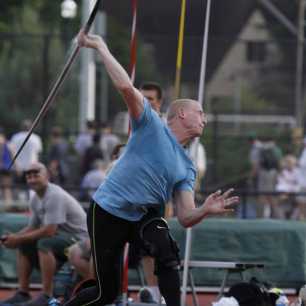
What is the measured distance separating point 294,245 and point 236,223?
636 millimetres

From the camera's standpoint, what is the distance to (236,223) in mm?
12117

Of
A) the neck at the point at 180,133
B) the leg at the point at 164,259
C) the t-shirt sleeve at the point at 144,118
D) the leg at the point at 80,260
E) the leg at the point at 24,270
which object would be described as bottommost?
the leg at the point at 24,270

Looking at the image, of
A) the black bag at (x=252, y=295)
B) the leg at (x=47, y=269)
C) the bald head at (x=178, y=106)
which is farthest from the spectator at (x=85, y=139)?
the bald head at (x=178, y=106)

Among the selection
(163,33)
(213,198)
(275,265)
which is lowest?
(275,265)

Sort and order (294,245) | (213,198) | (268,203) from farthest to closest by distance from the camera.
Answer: (268,203) → (294,245) → (213,198)

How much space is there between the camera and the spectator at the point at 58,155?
20.7 meters

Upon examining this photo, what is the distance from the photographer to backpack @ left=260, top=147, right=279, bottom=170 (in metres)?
21.0

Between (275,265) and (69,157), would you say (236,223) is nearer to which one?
(275,265)

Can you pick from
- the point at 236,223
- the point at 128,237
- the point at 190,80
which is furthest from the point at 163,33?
the point at 128,237

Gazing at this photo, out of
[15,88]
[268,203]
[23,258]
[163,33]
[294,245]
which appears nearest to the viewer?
[23,258]

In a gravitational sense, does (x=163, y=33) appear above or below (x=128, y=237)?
above

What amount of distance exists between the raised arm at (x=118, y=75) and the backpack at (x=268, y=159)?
13.7 metres

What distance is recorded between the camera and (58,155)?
21.4m

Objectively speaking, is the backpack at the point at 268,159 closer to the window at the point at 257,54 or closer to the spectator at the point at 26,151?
the spectator at the point at 26,151
